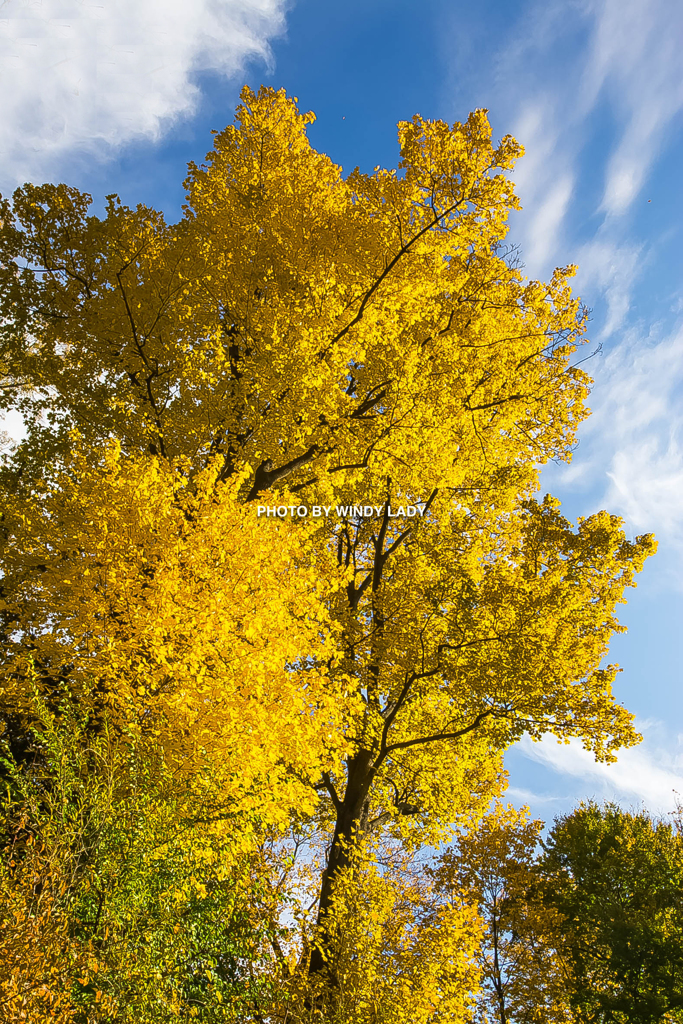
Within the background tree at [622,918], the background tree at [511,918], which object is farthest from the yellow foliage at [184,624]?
the background tree at [622,918]

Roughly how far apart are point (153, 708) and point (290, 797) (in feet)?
6.78

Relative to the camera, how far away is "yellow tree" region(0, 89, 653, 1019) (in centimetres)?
879

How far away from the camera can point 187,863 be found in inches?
220

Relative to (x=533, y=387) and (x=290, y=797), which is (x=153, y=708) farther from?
(x=533, y=387)

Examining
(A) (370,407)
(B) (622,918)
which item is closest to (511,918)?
(B) (622,918)

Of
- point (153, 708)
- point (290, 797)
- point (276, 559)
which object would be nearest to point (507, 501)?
point (276, 559)

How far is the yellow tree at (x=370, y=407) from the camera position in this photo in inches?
346

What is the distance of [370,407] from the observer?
11250 mm

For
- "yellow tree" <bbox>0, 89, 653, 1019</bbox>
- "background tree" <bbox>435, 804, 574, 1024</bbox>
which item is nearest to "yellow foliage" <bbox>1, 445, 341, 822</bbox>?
"yellow tree" <bbox>0, 89, 653, 1019</bbox>

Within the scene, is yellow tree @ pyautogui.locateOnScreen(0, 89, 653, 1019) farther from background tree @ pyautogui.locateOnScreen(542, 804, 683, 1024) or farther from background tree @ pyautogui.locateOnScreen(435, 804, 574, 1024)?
background tree @ pyautogui.locateOnScreen(542, 804, 683, 1024)

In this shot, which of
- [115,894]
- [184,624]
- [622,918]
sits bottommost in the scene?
[115,894]

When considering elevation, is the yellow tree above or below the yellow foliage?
above

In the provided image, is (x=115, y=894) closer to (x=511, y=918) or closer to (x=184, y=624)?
(x=184, y=624)

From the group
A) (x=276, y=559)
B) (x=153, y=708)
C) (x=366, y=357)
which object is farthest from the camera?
(x=366, y=357)
